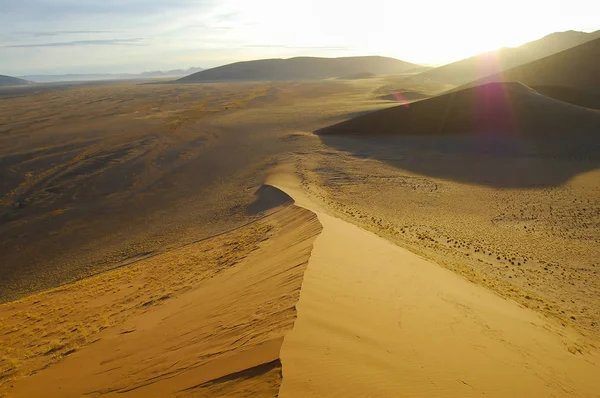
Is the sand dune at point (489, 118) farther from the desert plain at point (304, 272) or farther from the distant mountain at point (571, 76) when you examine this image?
the distant mountain at point (571, 76)

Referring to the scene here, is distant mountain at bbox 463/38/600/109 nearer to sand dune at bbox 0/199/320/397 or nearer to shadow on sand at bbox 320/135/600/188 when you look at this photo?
shadow on sand at bbox 320/135/600/188

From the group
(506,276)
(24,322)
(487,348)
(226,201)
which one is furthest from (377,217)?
(24,322)

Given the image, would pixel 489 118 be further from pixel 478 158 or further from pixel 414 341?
pixel 414 341

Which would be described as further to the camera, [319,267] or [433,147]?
[433,147]

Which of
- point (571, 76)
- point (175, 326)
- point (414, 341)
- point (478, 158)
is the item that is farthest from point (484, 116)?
point (175, 326)

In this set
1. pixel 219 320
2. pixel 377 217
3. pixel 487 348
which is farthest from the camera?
pixel 377 217

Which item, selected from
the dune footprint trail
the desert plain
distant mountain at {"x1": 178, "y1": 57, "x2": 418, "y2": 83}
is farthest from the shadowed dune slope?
distant mountain at {"x1": 178, "y1": 57, "x2": 418, "y2": 83}

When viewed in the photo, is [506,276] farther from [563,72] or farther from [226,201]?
[563,72]
